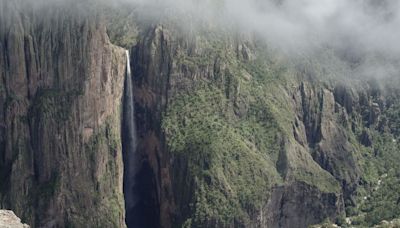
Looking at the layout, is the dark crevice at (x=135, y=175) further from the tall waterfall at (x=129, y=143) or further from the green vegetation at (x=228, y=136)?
the green vegetation at (x=228, y=136)

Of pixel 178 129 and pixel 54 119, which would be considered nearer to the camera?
pixel 54 119

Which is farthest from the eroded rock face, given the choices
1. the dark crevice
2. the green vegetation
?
the dark crevice

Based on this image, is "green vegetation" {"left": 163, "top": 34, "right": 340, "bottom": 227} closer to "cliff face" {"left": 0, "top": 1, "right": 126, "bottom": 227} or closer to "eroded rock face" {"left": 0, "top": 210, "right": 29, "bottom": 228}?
"cliff face" {"left": 0, "top": 1, "right": 126, "bottom": 227}

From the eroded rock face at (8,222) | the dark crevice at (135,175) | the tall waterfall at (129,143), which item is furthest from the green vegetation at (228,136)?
the eroded rock face at (8,222)

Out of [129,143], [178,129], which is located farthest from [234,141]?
[129,143]

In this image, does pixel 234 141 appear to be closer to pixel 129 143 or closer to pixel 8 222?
pixel 129 143

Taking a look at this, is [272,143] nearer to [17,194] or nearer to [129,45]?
[129,45]

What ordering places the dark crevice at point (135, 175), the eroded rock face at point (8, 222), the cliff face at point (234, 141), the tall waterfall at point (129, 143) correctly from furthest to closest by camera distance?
the tall waterfall at point (129, 143) → the dark crevice at point (135, 175) → the cliff face at point (234, 141) → the eroded rock face at point (8, 222)
